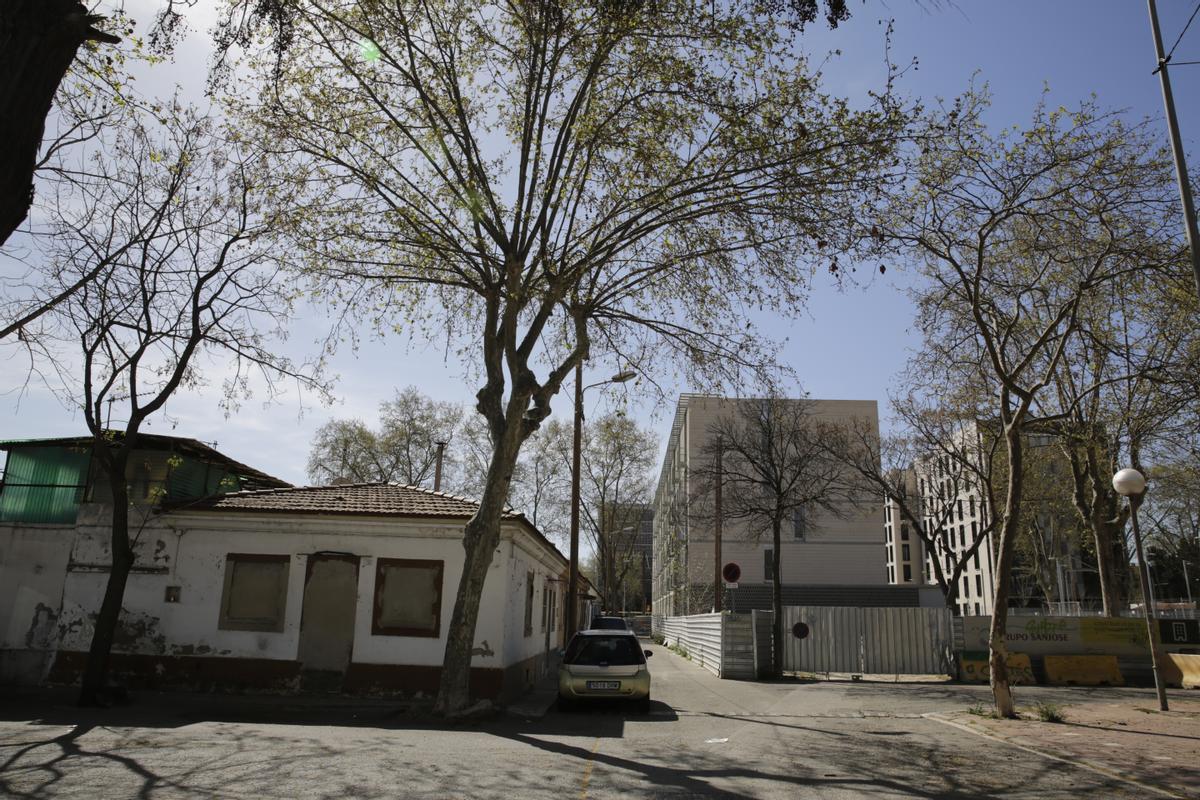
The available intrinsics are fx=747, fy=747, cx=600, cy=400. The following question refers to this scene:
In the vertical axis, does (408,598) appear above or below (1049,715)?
above

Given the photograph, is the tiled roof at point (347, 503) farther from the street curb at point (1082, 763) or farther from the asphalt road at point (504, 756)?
the street curb at point (1082, 763)

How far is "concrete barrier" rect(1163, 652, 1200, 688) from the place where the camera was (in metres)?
17.6

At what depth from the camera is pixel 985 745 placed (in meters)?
9.23

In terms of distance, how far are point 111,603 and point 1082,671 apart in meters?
21.2

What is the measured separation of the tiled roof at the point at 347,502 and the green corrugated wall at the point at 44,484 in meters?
3.73

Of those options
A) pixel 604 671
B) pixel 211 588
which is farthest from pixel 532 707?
pixel 211 588

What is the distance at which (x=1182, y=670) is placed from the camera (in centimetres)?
1795

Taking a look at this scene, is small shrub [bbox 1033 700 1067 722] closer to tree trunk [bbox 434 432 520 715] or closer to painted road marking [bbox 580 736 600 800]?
painted road marking [bbox 580 736 600 800]

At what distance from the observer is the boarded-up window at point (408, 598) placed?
1416 centimetres

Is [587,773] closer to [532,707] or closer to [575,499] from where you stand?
[532,707]

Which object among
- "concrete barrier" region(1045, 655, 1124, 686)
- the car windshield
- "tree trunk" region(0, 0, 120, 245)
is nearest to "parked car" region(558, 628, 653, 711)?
the car windshield

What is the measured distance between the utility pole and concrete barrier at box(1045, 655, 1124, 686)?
549 inches

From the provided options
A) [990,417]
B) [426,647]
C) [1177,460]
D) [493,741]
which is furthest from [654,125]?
[1177,460]

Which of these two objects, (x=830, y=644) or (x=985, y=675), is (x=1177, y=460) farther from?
(x=830, y=644)
